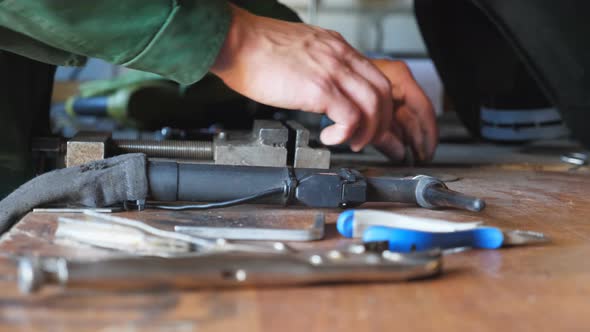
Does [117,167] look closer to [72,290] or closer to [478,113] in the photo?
[72,290]

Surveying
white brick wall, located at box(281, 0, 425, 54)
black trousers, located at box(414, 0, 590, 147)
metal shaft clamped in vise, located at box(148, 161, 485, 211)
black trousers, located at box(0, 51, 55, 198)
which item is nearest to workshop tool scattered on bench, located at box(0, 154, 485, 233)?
metal shaft clamped in vise, located at box(148, 161, 485, 211)

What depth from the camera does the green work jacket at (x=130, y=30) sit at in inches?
27.9

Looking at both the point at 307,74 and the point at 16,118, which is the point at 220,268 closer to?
the point at 307,74

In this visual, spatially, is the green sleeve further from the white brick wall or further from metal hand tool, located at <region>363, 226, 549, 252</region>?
the white brick wall

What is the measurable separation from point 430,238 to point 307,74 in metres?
0.30

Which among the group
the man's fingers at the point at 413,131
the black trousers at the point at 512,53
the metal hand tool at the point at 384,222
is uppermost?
the black trousers at the point at 512,53

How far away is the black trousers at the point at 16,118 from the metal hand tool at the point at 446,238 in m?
0.57

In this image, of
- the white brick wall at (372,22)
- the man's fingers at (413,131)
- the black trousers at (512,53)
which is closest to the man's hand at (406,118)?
the man's fingers at (413,131)

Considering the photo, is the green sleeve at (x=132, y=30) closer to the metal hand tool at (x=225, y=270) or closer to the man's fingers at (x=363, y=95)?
the man's fingers at (x=363, y=95)

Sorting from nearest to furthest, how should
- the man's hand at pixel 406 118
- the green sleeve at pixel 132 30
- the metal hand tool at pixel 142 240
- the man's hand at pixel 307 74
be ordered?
the metal hand tool at pixel 142 240, the green sleeve at pixel 132 30, the man's hand at pixel 307 74, the man's hand at pixel 406 118

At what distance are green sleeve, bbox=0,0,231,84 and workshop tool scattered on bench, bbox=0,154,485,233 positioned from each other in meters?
0.11

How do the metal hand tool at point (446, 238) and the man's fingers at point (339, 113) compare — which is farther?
the man's fingers at point (339, 113)

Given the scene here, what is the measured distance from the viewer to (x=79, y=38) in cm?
73

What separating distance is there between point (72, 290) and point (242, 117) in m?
1.61
